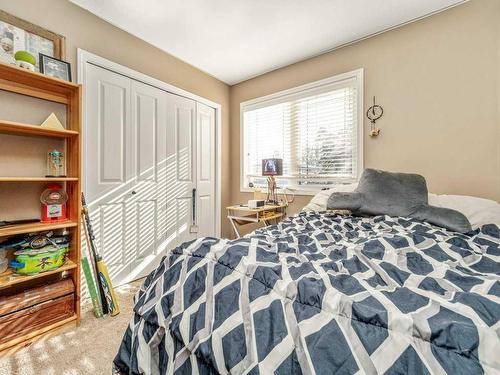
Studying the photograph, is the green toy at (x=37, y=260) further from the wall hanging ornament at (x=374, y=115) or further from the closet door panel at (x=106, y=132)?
the wall hanging ornament at (x=374, y=115)

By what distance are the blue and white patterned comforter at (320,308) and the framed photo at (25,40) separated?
6.09ft

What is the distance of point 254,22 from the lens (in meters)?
2.29

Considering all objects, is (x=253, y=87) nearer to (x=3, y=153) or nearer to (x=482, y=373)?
(x=3, y=153)

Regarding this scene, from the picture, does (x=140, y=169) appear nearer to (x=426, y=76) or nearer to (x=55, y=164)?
(x=55, y=164)

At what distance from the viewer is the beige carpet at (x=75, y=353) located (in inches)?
51.9

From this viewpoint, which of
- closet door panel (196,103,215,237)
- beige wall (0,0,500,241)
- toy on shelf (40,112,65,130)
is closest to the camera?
toy on shelf (40,112,65,130)

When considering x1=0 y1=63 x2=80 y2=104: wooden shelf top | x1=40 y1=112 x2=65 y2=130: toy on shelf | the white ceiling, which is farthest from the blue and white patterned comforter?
the white ceiling

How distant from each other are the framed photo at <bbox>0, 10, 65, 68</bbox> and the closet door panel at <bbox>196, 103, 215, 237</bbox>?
1528 mm

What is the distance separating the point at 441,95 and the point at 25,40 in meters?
3.31

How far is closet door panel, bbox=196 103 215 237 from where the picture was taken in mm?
3244

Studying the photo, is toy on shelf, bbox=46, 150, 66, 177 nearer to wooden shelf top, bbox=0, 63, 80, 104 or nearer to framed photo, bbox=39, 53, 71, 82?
wooden shelf top, bbox=0, 63, 80, 104

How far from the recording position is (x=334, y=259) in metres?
1.01

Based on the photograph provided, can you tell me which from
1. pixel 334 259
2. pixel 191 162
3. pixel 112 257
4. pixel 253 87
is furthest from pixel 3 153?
pixel 253 87

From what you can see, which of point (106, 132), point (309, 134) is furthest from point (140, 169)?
point (309, 134)
